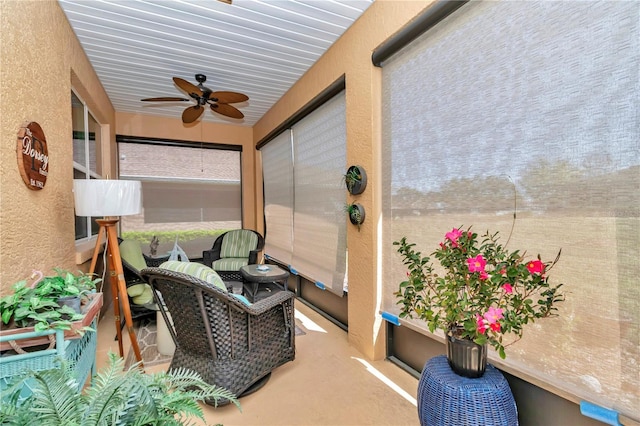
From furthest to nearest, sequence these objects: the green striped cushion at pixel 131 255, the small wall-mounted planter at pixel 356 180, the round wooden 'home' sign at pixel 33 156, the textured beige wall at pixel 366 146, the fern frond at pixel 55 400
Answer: the green striped cushion at pixel 131 255 < the small wall-mounted planter at pixel 356 180 < the textured beige wall at pixel 366 146 < the round wooden 'home' sign at pixel 33 156 < the fern frond at pixel 55 400

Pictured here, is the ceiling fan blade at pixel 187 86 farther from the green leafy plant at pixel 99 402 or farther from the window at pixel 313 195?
the green leafy plant at pixel 99 402

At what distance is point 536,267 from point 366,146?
1.67 m

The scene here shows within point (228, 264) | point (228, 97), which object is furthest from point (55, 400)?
point (228, 264)

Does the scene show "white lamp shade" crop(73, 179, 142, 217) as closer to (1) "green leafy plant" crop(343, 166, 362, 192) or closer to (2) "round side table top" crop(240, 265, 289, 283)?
(2) "round side table top" crop(240, 265, 289, 283)

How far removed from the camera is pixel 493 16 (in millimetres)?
1646

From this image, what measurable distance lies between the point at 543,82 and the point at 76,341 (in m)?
2.55

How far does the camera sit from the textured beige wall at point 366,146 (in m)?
2.49

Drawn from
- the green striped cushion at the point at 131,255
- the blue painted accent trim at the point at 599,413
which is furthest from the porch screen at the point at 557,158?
the green striped cushion at the point at 131,255

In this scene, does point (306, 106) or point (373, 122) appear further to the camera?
point (306, 106)

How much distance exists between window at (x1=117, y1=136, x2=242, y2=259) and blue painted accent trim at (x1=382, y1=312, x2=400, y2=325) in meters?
4.13

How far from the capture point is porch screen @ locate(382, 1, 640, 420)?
1.19 m

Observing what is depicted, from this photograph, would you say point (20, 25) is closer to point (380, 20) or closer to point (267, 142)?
point (380, 20)

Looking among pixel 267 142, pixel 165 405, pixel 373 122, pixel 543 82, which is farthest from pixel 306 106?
pixel 165 405

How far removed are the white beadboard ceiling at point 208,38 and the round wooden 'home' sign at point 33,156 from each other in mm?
1288
